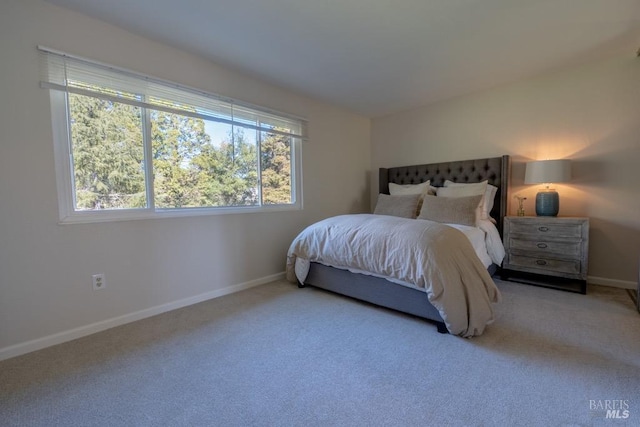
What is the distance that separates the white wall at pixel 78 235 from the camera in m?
1.71

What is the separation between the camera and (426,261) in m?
1.92

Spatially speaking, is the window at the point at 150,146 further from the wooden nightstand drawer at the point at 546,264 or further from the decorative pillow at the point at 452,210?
the wooden nightstand drawer at the point at 546,264

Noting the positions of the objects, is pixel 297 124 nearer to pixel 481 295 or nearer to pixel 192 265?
pixel 192 265

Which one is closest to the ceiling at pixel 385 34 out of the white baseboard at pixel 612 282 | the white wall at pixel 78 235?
the white wall at pixel 78 235

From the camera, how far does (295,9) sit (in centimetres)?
190

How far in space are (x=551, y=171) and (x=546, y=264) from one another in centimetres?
91

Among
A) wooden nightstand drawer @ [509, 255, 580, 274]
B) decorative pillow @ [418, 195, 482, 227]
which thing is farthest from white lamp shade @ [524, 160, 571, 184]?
wooden nightstand drawer @ [509, 255, 580, 274]

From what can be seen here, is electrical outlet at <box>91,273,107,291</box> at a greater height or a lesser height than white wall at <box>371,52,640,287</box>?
lesser

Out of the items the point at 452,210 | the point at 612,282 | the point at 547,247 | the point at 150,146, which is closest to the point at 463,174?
the point at 452,210

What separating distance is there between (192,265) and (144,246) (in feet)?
1.45

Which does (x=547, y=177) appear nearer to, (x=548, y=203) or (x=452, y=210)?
(x=548, y=203)

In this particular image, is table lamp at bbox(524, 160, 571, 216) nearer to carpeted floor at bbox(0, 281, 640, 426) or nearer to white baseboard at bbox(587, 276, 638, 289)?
white baseboard at bbox(587, 276, 638, 289)

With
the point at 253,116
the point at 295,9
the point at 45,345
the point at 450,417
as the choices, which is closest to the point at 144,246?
the point at 45,345

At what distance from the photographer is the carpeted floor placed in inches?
48.9
